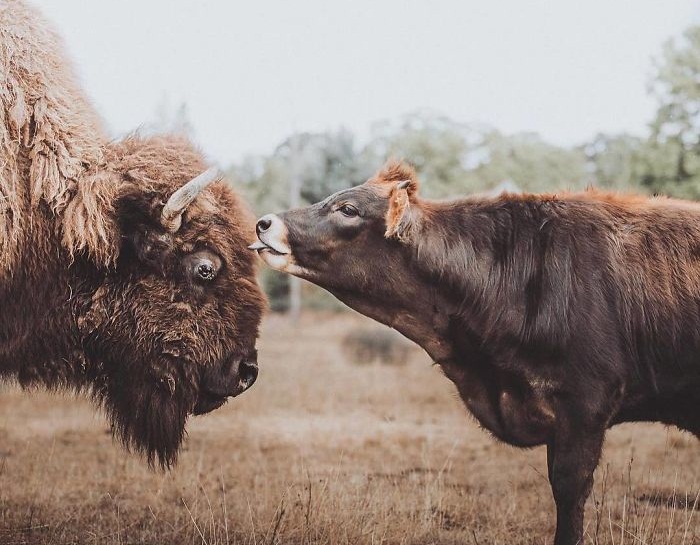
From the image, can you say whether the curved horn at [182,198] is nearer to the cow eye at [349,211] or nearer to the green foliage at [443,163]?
the cow eye at [349,211]

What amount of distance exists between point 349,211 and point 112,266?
166 centimetres

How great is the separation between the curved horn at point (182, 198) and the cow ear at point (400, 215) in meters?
1.23

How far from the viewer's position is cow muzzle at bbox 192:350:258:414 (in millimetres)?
5848

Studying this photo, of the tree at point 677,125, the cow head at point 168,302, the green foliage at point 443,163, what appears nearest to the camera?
the cow head at point 168,302

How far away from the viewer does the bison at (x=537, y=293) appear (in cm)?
510

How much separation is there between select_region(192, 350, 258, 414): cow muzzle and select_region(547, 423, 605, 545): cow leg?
2.09 meters

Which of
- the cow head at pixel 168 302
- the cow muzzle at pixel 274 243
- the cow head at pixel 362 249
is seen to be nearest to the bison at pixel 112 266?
the cow head at pixel 168 302

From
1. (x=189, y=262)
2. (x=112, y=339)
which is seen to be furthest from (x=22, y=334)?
(x=189, y=262)

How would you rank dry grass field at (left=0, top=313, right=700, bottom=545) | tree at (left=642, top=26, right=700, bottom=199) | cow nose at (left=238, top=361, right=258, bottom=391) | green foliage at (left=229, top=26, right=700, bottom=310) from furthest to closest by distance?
green foliage at (left=229, top=26, right=700, bottom=310) < tree at (left=642, top=26, right=700, bottom=199) < dry grass field at (left=0, top=313, right=700, bottom=545) < cow nose at (left=238, top=361, right=258, bottom=391)

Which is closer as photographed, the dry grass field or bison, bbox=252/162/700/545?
bison, bbox=252/162/700/545


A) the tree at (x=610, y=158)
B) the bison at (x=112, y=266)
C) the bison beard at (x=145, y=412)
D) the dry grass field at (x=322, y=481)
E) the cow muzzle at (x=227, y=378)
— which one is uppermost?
the tree at (x=610, y=158)

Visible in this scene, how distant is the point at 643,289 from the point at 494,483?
13.1 ft

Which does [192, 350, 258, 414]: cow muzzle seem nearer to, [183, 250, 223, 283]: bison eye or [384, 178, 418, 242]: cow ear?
[183, 250, 223, 283]: bison eye

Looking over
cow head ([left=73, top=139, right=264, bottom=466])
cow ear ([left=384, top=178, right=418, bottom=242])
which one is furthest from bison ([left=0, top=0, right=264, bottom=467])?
cow ear ([left=384, top=178, right=418, bottom=242])
